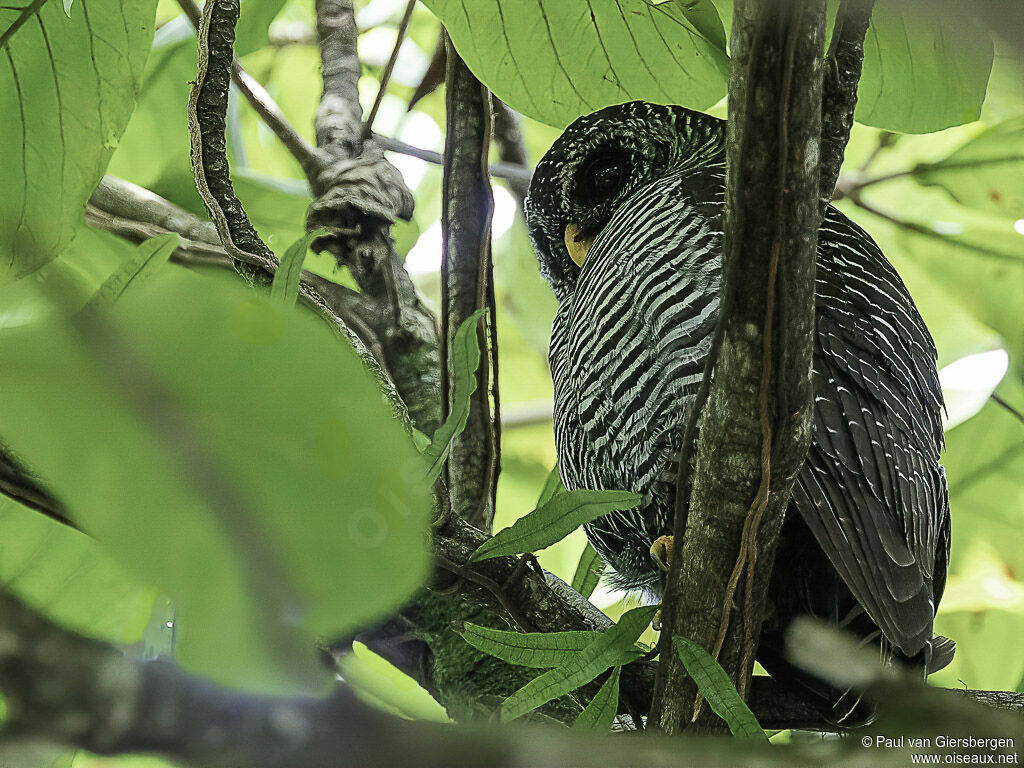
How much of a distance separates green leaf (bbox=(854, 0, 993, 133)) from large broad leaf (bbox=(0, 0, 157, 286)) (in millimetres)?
504

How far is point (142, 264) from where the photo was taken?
0.52 feet

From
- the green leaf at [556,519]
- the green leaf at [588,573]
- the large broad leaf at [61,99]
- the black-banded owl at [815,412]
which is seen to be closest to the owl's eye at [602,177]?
the black-banded owl at [815,412]

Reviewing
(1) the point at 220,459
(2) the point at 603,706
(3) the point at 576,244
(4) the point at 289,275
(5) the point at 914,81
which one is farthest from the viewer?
(3) the point at 576,244

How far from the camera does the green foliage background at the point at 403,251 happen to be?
0.09 meters

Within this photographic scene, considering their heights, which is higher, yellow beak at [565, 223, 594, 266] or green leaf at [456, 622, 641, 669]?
yellow beak at [565, 223, 594, 266]

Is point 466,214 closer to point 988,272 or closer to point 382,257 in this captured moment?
point 382,257

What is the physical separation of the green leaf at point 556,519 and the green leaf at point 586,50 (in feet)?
1.09

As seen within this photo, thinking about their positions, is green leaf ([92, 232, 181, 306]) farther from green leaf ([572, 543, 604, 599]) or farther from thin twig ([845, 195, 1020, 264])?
thin twig ([845, 195, 1020, 264])

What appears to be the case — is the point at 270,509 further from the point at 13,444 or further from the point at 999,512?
the point at 999,512

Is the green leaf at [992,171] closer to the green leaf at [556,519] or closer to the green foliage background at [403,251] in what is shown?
the green foliage background at [403,251]

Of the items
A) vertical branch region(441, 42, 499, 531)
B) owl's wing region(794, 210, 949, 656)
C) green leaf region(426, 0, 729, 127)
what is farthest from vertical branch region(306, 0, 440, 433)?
owl's wing region(794, 210, 949, 656)

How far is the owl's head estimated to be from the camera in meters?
0.93

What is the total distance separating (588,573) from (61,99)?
59 centimetres

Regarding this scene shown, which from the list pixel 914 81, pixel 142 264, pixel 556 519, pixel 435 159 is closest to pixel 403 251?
pixel 435 159
